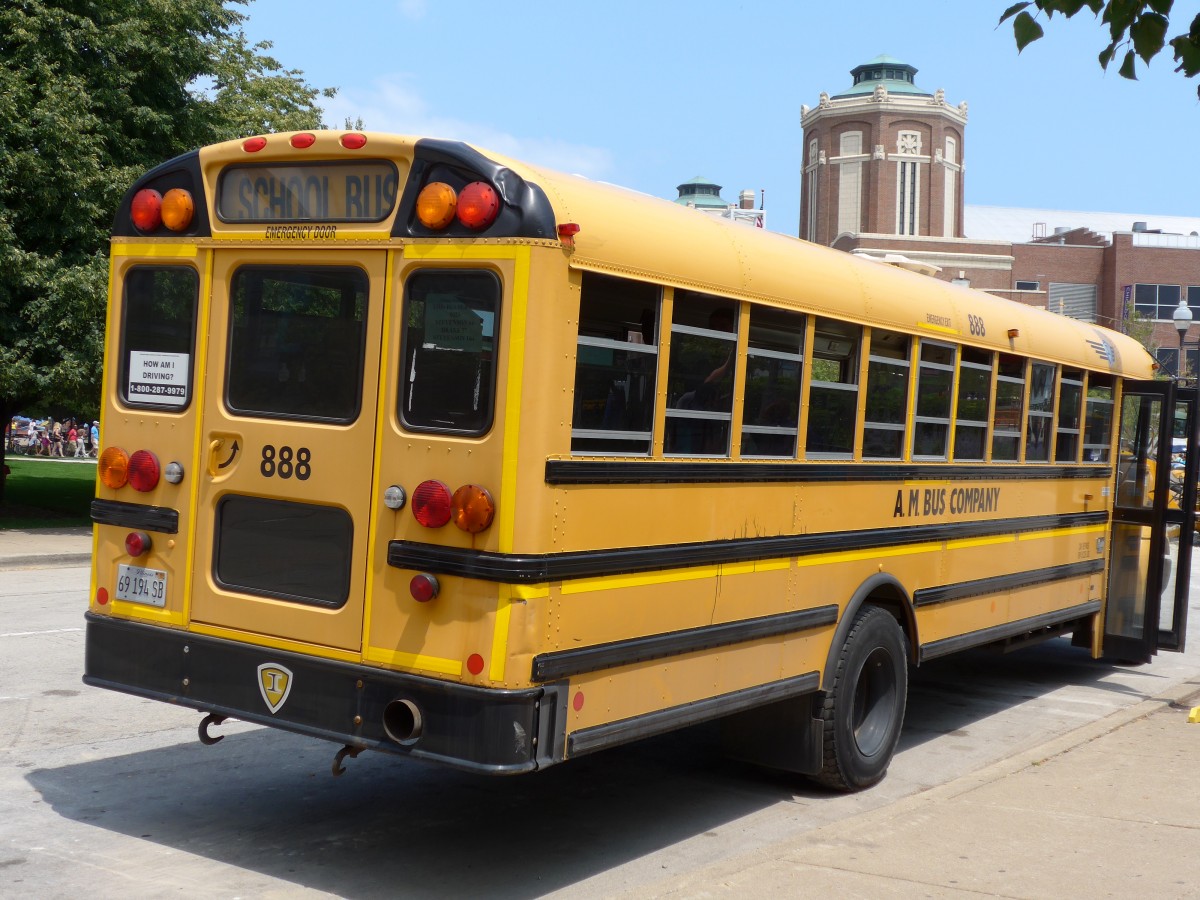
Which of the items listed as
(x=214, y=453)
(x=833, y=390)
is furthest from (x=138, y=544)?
(x=833, y=390)

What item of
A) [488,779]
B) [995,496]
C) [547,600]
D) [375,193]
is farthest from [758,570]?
[995,496]

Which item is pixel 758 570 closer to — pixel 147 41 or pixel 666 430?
pixel 666 430

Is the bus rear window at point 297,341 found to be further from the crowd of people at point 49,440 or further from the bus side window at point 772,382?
the crowd of people at point 49,440

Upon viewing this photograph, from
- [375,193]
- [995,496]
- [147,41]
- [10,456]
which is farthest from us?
[10,456]

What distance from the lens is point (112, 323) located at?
5.73 metres

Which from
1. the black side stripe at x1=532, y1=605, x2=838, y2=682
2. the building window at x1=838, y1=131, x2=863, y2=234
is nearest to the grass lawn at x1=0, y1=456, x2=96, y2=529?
the black side stripe at x1=532, y1=605, x2=838, y2=682

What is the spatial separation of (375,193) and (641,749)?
3.84m

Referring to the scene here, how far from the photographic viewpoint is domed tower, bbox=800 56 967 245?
86312mm

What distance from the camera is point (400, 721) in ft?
15.8

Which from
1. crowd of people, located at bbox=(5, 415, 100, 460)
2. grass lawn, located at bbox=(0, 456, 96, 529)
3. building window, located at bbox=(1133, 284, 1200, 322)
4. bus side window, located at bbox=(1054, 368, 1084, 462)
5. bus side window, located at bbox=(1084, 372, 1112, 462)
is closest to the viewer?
bus side window, located at bbox=(1054, 368, 1084, 462)

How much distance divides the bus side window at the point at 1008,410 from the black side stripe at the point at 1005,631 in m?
1.07

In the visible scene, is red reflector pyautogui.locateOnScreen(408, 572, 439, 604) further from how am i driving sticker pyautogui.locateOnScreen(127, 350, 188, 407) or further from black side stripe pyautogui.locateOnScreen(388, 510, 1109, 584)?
how am i driving sticker pyautogui.locateOnScreen(127, 350, 188, 407)

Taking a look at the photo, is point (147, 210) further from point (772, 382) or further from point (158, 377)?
point (772, 382)

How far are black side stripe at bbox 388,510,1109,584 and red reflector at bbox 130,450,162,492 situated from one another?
4.11 feet
